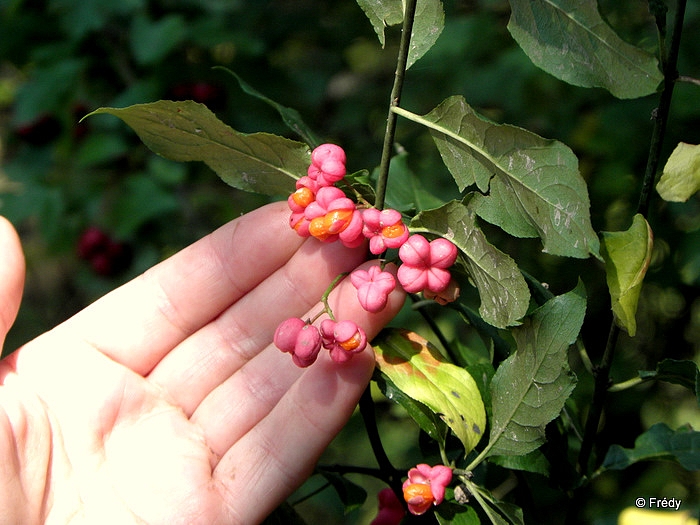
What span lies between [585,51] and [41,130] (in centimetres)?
229

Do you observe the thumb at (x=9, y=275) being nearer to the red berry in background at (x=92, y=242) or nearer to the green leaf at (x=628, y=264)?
the green leaf at (x=628, y=264)

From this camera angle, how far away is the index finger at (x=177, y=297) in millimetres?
1276

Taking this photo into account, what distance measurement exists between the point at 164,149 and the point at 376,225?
12.9 inches

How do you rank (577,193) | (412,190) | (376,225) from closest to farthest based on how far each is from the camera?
(577,193) → (376,225) → (412,190)

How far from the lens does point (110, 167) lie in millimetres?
2643

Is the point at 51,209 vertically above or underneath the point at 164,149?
underneath

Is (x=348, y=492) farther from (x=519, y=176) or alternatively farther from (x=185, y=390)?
(x=519, y=176)

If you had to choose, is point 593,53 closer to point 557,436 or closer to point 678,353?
point 557,436

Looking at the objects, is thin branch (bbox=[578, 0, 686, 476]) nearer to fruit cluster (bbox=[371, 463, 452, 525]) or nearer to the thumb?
fruit cluster (bbox=[371, 463, 452, 525])

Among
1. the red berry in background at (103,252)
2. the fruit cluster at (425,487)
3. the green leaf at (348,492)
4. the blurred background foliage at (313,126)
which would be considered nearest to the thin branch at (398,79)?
the fruit cluster at (425,487)

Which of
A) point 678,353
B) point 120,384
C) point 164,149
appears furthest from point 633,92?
point 678,353

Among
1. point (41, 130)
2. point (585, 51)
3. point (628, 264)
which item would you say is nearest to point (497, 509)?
point (628, 264)

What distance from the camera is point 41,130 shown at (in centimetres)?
266

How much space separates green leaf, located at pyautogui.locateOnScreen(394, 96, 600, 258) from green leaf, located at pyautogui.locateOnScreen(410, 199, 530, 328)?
0.03 meters
